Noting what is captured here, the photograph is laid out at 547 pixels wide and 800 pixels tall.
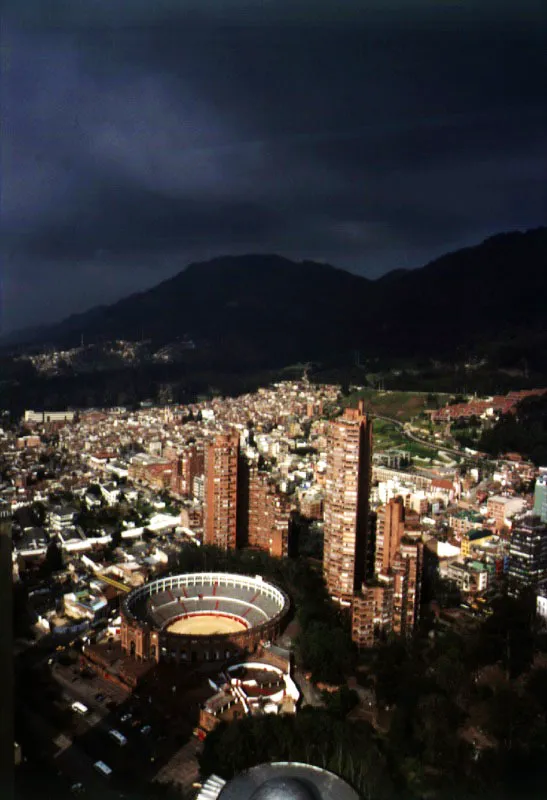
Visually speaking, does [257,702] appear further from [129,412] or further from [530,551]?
[129,412]

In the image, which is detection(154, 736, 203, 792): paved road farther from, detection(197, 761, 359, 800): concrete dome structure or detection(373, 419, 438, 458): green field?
detection(373, 419, 438, 458): green field

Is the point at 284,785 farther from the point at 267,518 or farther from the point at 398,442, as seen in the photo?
the point at 398,442

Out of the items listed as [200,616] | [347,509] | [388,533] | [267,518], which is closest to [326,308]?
[267,518]

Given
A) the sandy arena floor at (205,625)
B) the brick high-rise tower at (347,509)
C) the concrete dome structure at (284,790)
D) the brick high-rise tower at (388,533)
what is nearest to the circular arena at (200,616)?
the sandy arena floor at (205,625)

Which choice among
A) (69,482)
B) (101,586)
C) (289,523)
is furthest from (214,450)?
(69,482)

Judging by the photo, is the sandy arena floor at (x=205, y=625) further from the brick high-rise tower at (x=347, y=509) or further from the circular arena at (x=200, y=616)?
the brick high-rise tower at (x=347, y=509)

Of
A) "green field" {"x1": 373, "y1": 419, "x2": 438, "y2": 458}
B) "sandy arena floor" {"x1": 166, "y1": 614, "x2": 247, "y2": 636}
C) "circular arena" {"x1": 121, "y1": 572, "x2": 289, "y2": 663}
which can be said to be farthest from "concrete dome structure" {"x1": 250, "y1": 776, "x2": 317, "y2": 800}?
"green field" {"x1": 373, "y1": 419, "x2": 438, "y2": 458}
